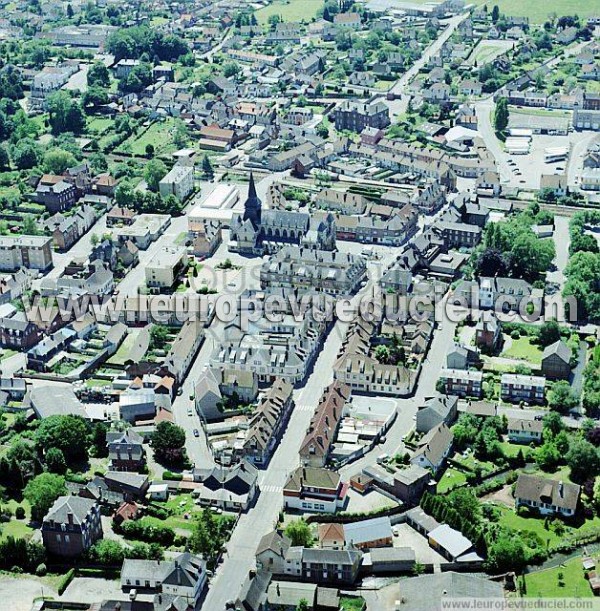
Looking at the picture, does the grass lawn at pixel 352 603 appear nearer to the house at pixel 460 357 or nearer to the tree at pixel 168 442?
the tree at pixel 168 442

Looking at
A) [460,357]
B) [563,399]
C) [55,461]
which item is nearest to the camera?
[55,461]

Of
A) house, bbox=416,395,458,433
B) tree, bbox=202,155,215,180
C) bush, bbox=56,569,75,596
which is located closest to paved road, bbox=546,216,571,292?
house, bbox=416,395,458,433

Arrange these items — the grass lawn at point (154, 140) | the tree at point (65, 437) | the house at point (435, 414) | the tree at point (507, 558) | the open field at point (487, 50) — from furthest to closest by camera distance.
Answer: the open field at point (487, 50) → the grass lawn at point (154, 140) → the house at point (435, 414) → the tree at point (65, 437) → the tree at point (507, 558)

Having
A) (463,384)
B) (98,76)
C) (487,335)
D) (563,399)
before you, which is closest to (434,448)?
(463,384)

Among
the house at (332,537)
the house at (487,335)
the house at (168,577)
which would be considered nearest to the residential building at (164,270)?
the house at (487,335)

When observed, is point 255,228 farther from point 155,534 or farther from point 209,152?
point 155,534

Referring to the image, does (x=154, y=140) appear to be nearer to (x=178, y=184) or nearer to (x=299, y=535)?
(x=178, y=184)

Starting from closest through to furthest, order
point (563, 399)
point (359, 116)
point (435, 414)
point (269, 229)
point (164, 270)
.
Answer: point (435, 414)
point (563, 399)
point (164, 270)
point (269, 229)
point (359, 116)
